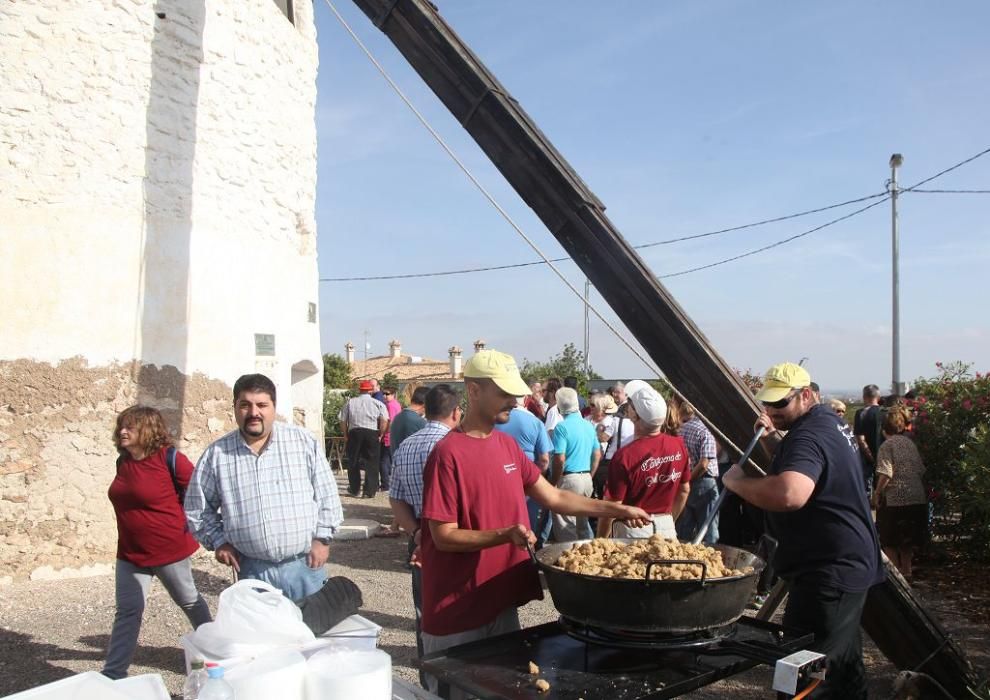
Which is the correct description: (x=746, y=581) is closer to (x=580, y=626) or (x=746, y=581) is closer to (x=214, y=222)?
(x=580, y=626)

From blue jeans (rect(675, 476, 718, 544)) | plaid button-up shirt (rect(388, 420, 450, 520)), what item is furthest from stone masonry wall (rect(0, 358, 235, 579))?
blue jeans (rect(675, 476, 718, 544))

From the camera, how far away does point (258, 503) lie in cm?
376

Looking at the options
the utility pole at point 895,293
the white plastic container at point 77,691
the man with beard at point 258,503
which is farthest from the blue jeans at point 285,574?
the utility pole at point 895,293

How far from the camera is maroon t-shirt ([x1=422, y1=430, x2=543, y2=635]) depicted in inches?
121

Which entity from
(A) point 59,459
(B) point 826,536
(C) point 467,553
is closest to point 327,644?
(C) point 467,553

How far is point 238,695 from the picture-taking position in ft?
6.60

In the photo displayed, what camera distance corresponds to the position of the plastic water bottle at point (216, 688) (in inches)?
76.5

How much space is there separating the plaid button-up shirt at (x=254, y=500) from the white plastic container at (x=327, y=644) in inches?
47.0

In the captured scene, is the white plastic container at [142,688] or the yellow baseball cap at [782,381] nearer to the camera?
the white plastic container at [142,688]

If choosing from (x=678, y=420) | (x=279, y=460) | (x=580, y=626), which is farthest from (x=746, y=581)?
(x=678, y=420)

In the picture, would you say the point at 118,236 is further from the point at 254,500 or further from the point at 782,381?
the point at 782,381

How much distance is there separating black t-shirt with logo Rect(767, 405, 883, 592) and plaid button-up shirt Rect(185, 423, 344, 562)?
229cm

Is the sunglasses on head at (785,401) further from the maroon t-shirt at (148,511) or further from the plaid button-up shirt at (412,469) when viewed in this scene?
the maroon t-shirt at (148,511)

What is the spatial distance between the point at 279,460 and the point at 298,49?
626 cm
